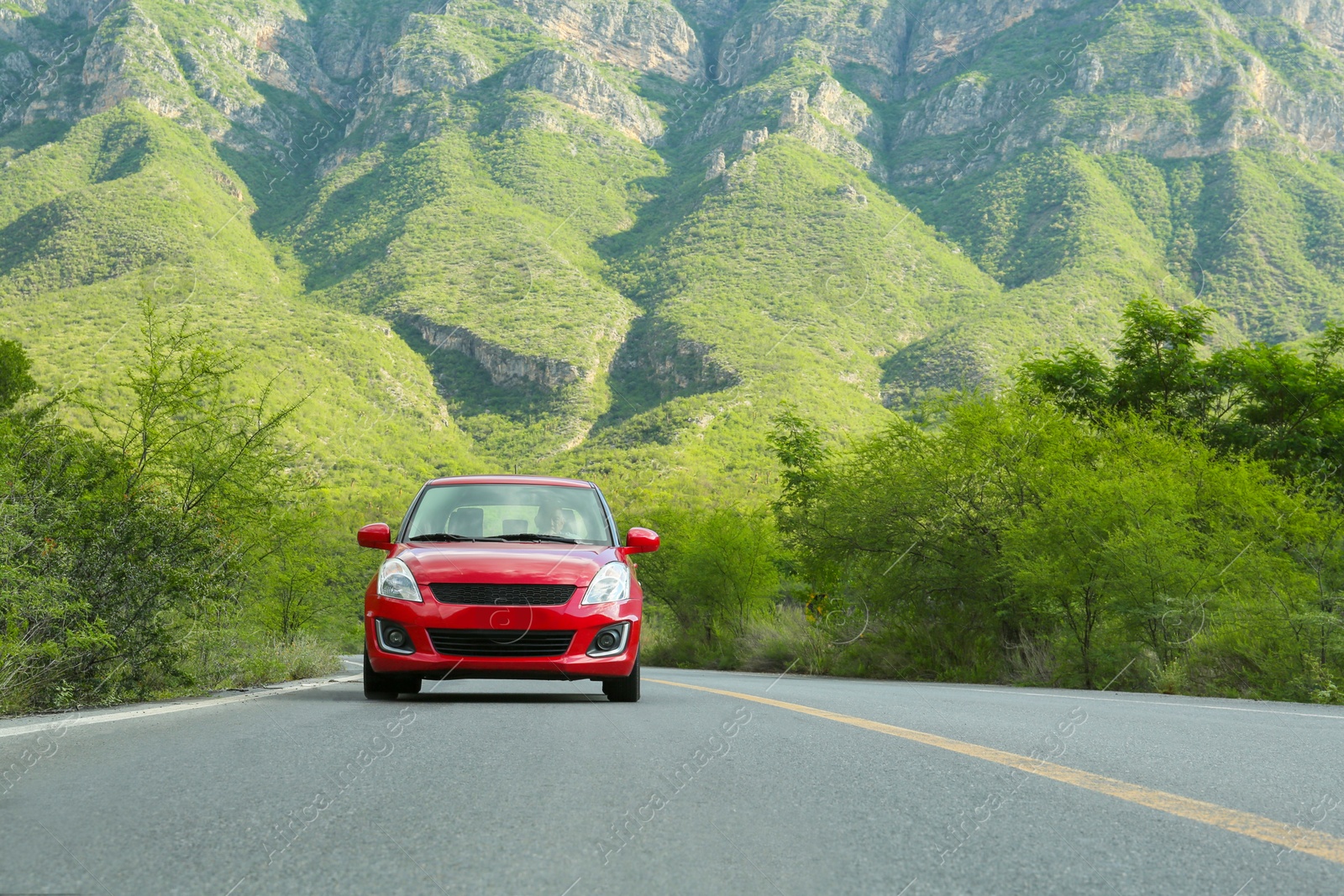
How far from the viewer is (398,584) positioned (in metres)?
8.70

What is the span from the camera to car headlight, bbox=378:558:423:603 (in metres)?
8.60

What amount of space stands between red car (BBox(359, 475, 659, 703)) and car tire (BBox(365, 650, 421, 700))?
12 millimetres

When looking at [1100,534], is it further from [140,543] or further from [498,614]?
[140,543]

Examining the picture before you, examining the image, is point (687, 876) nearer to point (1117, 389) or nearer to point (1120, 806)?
point (1120, 806)

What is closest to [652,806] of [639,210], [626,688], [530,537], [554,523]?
[626,688]

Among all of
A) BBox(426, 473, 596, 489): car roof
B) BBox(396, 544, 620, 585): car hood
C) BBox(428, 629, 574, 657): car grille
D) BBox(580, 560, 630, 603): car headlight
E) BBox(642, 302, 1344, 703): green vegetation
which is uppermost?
BBox(426, 473, 596, 489): car roof

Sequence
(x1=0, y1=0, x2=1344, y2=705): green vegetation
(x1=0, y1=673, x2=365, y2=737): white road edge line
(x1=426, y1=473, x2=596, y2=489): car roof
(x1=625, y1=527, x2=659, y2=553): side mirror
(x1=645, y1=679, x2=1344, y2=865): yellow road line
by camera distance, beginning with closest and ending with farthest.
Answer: (x1=645, y1=679, x2=1344, y2=865): yellow road line
(x1=0, y1=673, x2=365, y2=737): white road edge line
(x1=625, y1=527, x2=659, y2=553): side mirror
(x1=426, y1=473, x2=596, y2=489): car roof
(x1=0, y1=0, x2=1344, y2=705): green vegetation

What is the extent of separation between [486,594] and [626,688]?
1556mm

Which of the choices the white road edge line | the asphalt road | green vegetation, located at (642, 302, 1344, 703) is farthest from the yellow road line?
green vegetation, located at (642, 302, 1344, 703)

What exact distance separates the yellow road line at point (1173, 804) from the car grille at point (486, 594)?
313cm

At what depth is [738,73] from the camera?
617ft

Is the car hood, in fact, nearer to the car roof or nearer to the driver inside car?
the driver inside car

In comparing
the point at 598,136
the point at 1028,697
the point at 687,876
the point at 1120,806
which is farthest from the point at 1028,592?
the point at 598,136

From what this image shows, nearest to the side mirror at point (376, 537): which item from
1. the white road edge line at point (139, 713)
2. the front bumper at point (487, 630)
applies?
the front bumper at point (487, 630)
